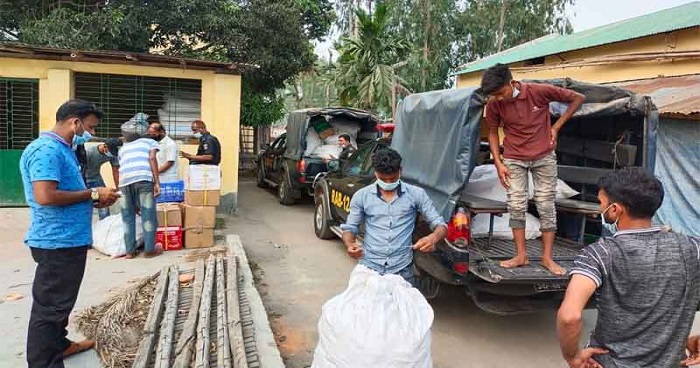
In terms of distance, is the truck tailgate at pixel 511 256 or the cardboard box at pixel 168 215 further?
the cardboard box at pixel 168 215

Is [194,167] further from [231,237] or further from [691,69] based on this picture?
[691,69]

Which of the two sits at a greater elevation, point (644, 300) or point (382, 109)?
point (382, 109)

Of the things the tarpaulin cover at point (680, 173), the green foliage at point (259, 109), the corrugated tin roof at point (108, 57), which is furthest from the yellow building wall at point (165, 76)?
the tarpaulin cover at point (680, 173)

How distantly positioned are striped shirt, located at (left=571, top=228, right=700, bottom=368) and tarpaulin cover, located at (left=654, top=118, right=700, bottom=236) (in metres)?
6.55

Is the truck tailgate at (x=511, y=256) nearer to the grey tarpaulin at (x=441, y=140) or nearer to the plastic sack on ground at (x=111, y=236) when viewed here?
the grey tarpaulin at (x=441, y=140)

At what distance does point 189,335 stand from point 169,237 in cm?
333

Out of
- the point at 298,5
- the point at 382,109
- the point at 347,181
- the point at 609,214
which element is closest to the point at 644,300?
the point at 609,214

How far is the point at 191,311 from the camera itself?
3.94m

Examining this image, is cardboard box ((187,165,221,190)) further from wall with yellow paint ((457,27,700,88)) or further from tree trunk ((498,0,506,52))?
tree trunk ((498,0,506,52))

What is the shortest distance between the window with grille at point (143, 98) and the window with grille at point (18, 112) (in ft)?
2.66

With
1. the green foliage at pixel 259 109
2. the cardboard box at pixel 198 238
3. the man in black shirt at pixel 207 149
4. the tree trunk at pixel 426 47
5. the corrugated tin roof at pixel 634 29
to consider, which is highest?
the tree trunk at pixel 426 47

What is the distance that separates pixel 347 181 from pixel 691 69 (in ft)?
21.9

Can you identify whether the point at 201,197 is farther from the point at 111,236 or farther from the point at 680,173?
the point at 680,173

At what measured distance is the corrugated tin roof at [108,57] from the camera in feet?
26.2
